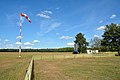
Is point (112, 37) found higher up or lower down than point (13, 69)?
higher up

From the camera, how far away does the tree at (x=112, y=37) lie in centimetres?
8506

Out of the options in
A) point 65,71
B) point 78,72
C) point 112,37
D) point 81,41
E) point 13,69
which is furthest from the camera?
point 81,41

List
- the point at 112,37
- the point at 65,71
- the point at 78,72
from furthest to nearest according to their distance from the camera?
the point at 112,37 → the point at 65,71 → the point at 78,72

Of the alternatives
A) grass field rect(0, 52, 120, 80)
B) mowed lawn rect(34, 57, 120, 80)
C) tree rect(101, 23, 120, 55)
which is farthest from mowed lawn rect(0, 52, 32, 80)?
tree rect(101, 23, 120, 55)

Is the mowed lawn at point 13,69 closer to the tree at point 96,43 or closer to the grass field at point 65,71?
the grass field at point 65,71

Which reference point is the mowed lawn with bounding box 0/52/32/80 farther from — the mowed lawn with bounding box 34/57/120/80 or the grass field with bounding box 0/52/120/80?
the mowed lawn with bounding box 34/57/120/80

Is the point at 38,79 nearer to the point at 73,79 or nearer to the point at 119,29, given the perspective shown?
the point at 73,79

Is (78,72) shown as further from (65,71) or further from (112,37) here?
(112,37)

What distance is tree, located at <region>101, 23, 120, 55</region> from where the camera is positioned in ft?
279

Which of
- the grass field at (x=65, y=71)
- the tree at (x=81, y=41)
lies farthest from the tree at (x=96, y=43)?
the grass field at (x=65, y=71)

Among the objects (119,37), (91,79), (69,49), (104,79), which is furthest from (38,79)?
(69,49)

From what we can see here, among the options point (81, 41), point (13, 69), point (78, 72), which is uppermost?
point (81, 41)

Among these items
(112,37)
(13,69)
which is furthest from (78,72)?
(112,37)

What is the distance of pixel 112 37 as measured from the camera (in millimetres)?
86875
